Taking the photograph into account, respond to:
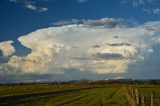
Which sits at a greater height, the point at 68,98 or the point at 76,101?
the point at 68,98

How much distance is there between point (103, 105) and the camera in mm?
34750

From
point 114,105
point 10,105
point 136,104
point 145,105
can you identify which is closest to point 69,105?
point 114,105

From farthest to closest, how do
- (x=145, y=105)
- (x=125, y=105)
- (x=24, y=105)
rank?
(x=24, y=105)
(x=125, y=105)
(x=145, y=105)

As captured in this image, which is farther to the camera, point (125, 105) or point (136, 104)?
point (125, 105)

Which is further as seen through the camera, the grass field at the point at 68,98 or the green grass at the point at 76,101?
the grass field at the point at 68,98

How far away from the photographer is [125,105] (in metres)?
34.3

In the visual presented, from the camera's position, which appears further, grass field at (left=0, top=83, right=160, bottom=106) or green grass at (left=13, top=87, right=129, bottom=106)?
grass field at (left=0, top=83, right=160, bottom=106)

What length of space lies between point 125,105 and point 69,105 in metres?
5.17

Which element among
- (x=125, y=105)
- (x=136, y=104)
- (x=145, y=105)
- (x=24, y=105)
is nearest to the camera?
(x=145, y=105)

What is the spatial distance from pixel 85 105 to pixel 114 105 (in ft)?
9.02

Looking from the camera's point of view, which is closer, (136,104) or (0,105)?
(136,104)

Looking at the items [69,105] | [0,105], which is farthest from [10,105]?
[69,105]

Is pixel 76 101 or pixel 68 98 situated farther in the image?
pixel 68 98

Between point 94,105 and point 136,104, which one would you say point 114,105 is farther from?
point 136,104
